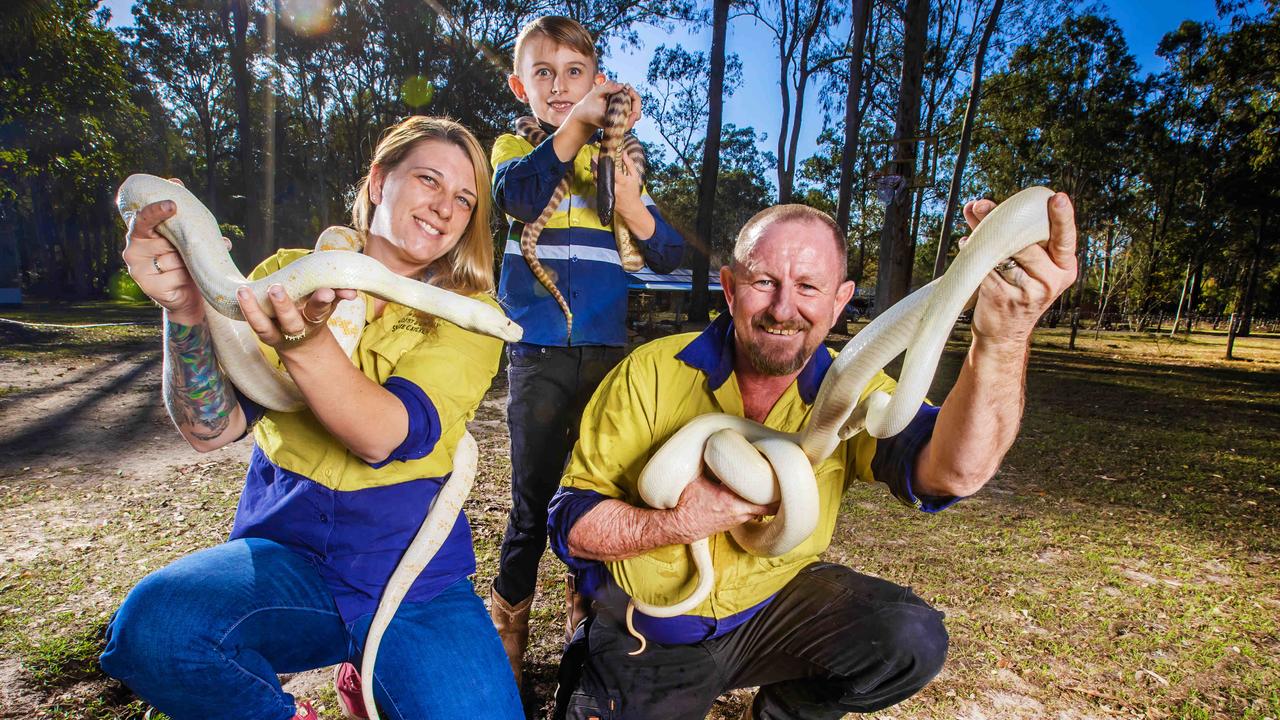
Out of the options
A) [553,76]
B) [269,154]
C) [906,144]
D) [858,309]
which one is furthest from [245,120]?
[858,309]

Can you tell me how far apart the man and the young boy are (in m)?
0.59

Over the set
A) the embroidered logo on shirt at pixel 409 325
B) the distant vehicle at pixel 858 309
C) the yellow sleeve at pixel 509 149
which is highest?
the yellow sleeve at pixel 509 149

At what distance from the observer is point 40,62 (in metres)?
18.8

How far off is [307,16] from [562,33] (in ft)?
81.6

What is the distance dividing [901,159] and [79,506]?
13.3 meters

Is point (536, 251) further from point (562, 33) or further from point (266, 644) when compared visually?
point (266, 644)

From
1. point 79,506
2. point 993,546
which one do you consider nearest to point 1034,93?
point 993,546

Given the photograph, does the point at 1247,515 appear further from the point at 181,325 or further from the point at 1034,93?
the point at 1034,93

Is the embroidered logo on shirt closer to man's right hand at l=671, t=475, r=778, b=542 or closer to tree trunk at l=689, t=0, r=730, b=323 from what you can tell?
man's right hand at l=671, t=475, r=778, b=542

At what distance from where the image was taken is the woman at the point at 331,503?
150 centimetres

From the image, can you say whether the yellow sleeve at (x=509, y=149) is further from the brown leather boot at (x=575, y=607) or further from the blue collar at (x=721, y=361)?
the brown leather boot at (x=575, y=607)

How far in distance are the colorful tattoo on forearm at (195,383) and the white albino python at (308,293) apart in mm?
37

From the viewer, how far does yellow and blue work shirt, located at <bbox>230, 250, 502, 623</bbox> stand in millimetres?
1715

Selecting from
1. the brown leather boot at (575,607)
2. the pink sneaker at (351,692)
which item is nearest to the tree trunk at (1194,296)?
the brown leather boot at (575,607)
